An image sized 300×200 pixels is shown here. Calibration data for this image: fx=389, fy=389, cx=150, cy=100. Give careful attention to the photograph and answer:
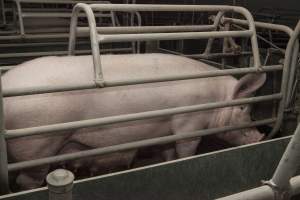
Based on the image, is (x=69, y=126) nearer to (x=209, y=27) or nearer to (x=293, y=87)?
(x=209, y=27)

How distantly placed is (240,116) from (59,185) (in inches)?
64.9

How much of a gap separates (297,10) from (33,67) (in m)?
4.86

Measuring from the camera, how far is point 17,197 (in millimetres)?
1247

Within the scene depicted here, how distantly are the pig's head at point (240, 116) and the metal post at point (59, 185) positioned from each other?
4.88 ft

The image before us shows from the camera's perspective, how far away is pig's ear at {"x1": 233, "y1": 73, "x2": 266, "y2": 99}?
6.98 ft

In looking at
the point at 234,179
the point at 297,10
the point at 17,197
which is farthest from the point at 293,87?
the point at 297,10

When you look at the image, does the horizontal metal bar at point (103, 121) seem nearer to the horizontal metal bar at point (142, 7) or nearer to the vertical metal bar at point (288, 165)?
the horizontal metal bar at point (142, 7)

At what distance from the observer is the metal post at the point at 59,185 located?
823 mm

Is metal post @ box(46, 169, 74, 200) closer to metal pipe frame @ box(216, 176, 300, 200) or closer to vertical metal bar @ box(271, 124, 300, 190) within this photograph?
metal pipe frame @ box(216, 176, 300, 200)

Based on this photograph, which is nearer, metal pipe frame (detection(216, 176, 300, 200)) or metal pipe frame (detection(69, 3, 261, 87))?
metal pipe frame (detection(216, 176, 300, 200))

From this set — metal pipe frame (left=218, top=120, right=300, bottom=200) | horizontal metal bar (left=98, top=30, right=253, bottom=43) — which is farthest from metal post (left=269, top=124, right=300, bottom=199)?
horizontal metal bar (left=98, top=30, right=253, bottom=43)

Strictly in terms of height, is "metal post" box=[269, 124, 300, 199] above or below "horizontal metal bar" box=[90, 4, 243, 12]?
below

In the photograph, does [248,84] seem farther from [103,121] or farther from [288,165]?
[288,165]

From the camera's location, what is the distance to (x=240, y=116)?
2.30 meters
